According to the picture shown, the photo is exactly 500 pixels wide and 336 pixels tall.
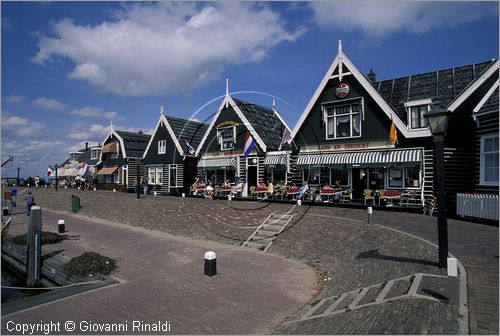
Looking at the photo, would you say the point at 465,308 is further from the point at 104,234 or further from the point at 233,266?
the point at 104,234

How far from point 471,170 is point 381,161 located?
4.86 meters

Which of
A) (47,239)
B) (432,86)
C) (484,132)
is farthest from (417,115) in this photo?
(47,239)

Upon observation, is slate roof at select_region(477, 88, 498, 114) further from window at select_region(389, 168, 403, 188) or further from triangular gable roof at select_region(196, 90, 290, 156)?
triangular gable roof at select_region(196, 90, 290, 156)

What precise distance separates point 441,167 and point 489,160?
11.3 meters

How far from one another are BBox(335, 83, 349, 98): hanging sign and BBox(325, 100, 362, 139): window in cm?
76

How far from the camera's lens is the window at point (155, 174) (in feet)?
123

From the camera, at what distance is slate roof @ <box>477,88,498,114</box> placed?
16688 millimetres

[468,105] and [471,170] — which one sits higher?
[468,105]

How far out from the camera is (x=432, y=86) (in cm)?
2136

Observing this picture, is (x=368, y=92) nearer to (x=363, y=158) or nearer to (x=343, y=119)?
(x=343, y=119)

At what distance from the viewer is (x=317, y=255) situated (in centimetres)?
1303

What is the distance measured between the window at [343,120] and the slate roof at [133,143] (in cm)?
2785

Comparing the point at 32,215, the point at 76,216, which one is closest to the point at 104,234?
the point at 32,215

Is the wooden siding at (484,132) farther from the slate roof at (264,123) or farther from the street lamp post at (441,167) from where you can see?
the slate roof at (264,123)
